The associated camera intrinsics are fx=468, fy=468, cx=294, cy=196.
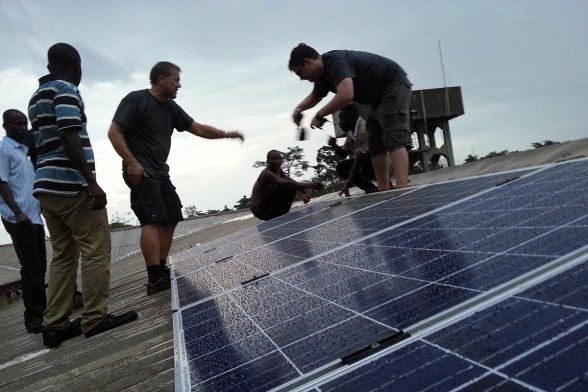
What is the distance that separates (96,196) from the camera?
3.01 m

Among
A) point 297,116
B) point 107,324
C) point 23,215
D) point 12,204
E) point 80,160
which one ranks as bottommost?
point 107,324

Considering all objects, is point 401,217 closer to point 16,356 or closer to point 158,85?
point 158,85

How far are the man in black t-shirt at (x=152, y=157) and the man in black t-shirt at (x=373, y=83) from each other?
4.35ft

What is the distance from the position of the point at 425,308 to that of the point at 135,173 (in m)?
3.05

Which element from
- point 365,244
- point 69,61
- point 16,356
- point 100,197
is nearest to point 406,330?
point 365,244

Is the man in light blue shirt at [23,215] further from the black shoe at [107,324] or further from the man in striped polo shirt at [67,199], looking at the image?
the black shoe at [107,324]

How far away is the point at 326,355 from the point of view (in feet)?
4.06

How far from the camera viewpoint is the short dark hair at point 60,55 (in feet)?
10.5

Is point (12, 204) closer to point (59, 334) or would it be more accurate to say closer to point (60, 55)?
point (59, 334)

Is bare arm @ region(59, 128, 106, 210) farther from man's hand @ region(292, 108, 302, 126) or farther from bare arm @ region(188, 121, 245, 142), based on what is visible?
man's hand @ region(292, 108, 302, 126)

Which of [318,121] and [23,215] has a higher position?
[318,121]

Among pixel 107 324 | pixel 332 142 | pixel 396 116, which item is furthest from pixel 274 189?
pixel 107 324

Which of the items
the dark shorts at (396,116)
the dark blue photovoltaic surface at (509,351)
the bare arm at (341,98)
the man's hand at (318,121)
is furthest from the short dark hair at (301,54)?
the dark blue photovoltaic surface at (509,351)

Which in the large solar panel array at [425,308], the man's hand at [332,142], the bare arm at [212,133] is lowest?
the large solar panel array at [425,308]
